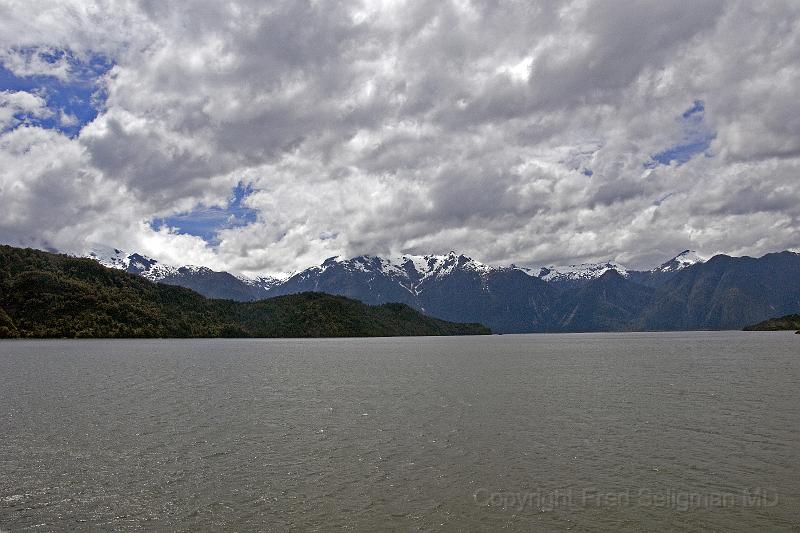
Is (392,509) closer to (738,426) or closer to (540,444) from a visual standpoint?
(540,444)

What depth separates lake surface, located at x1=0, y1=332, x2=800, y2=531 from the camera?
3030cm

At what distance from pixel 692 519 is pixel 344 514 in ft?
62.3

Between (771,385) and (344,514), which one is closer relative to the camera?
(344,514)

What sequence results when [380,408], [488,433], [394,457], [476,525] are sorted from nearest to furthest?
[476,525] < [394,457] < [488,433] < [380,408]

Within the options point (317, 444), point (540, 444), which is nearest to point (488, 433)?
point (540, 444)

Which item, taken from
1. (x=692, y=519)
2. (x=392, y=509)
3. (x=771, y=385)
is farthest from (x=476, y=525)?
(x=771, y=385)

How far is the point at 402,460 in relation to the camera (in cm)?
4238

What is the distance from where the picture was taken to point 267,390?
88562 millimetres

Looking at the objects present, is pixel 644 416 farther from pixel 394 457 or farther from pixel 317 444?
pixel 317 444

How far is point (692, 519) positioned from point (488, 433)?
2439cm

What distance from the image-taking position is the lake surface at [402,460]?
30297 mm

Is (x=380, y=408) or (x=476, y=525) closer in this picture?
(x=476, y=525)

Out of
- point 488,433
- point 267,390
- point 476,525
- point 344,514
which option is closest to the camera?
point 476,525

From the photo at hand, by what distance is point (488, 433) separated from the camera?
173 ft
